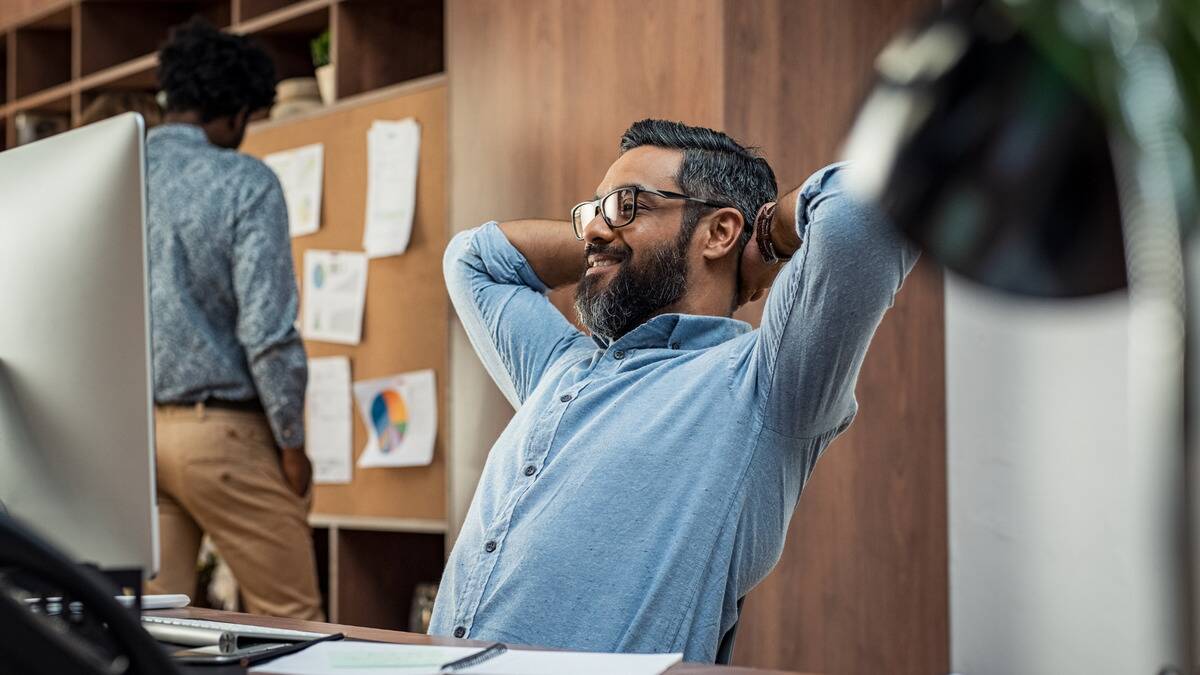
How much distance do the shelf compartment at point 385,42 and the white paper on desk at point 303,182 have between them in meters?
0.18

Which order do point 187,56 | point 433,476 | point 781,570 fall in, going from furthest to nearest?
point 433,476 → point 187,56 → point 781,570

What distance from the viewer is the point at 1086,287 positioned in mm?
421

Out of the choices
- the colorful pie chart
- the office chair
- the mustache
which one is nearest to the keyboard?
the office chair

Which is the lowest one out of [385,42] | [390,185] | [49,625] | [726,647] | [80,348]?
[726,647]

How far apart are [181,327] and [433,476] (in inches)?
27.6

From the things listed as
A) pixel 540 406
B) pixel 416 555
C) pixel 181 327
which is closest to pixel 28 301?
pixel 540 406

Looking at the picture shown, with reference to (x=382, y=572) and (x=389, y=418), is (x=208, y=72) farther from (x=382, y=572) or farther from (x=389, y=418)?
(x=382, y=572)

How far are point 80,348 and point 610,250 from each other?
2.86 ft

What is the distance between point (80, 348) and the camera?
103cm

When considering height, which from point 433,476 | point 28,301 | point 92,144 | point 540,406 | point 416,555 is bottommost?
point 416,555

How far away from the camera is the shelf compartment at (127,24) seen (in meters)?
4.23

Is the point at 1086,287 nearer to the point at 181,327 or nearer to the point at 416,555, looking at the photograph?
the point at 181,327

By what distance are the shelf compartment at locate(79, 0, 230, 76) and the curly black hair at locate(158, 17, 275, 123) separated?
5.04ft

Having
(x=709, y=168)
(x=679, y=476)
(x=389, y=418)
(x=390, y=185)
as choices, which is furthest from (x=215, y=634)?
(x=390, y=185)
